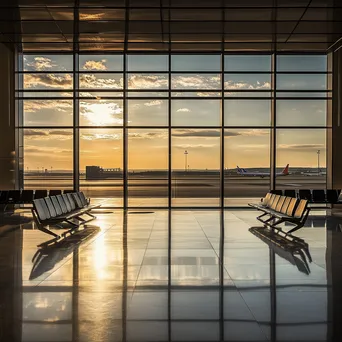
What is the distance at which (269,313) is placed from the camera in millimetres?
4453

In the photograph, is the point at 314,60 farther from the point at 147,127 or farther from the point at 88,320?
the point at 88,320

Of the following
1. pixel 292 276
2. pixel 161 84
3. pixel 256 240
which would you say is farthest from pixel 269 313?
pixel 161 84

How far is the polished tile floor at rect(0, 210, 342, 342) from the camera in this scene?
3.99 meters

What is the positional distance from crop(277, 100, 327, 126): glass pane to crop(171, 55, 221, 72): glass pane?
2662 millimetres

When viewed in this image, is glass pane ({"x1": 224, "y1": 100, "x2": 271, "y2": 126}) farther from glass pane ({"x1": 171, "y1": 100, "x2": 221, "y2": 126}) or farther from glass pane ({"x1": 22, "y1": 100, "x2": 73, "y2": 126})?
glass pane ({"x1": 22, "y1": 100, "x2": 73, "y2": 126})

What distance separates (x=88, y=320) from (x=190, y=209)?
1237 centimetres

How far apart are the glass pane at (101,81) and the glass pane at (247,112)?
3960 millimetres

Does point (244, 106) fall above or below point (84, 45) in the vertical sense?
below

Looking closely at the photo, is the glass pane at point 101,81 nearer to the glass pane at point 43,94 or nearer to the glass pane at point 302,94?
the glass pane at point 43,94

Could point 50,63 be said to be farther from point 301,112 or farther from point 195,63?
point 301,112

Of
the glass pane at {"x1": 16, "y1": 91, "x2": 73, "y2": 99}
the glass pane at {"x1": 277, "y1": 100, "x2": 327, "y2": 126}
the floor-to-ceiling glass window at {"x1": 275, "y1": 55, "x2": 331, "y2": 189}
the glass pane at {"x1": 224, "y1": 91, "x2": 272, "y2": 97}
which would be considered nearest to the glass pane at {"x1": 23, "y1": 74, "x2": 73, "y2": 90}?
the glass pane at {"x1": 16, "y1": 91, "x2": 73, "y2": 99}

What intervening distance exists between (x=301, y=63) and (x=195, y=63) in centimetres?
381

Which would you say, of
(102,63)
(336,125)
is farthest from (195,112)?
(336,125)

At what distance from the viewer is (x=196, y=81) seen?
16938 millimetres
